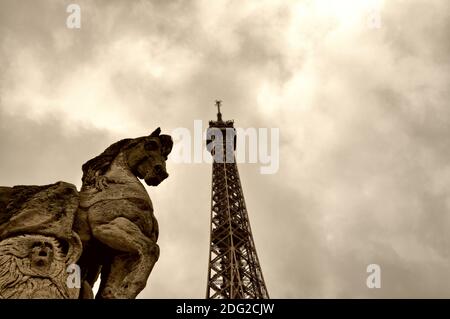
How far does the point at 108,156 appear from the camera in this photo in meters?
4.62

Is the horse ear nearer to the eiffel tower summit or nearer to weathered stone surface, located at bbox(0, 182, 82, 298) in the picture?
weathered stone surface, located at bbox(0, 182, 82, 298)

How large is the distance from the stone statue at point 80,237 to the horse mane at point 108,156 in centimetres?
3

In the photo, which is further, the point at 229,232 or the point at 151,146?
the point at 229,232

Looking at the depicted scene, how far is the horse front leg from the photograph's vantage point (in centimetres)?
370

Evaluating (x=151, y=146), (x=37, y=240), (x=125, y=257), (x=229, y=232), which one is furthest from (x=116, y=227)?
(x=229, y=232)

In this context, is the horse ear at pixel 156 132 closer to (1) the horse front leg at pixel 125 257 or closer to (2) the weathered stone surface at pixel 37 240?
(2) the weathered stone surface at pixel 37 240

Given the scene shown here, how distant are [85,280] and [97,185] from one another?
2.64 ft

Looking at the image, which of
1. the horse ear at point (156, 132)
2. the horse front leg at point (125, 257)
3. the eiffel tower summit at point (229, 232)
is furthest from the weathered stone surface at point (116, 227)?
the eiffel tower summit at point (229, 232)

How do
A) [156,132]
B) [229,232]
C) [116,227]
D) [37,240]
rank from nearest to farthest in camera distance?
[37,240], [116,227], [156,132], [229,232]

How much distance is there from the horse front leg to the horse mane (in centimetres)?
70

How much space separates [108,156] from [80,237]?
1010 mm

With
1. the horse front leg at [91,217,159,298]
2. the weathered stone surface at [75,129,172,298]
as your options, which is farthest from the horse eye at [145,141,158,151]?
the horse front leg at [91,217,159,298]

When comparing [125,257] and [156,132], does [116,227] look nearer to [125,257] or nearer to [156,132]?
[125,257]
